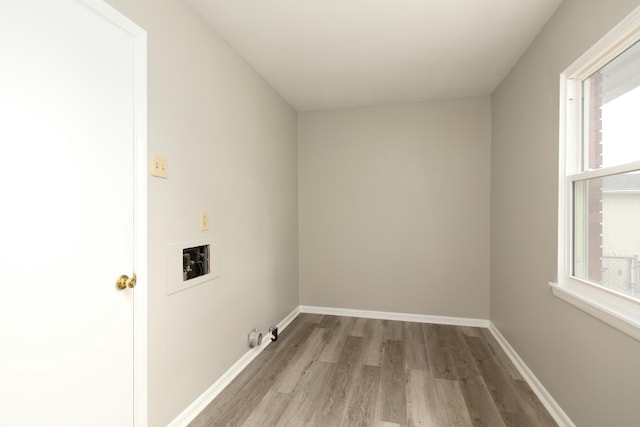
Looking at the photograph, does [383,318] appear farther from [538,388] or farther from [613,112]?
[613,112]

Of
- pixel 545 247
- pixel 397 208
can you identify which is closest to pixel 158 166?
pixel 545 247

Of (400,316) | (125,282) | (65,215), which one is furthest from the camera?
(400,316)

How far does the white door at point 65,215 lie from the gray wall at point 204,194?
0.18 meters

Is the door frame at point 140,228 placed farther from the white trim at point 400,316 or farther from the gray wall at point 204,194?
the white trim at point 400,316

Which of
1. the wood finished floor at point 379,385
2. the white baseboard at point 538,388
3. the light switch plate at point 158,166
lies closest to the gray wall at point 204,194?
the light switch plate at point 158,166

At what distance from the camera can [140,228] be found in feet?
5.14

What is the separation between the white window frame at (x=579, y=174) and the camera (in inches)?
55.2

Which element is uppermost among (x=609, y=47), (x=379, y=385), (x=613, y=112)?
(x=609, y=47)

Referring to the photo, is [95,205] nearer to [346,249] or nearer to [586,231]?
[586,231]

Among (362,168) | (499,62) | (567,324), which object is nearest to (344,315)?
(362,168)

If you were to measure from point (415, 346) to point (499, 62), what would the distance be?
262cm

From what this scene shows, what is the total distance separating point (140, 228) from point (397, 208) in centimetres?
280

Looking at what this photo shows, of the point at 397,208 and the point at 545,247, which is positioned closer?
the point at 545,247

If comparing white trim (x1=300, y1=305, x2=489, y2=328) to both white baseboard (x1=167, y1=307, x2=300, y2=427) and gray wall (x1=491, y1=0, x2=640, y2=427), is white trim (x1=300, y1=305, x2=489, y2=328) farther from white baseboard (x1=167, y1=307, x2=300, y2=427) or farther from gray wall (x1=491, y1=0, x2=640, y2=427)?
white baseboard (x1=167, y1=307, x2=300, y2=427)
